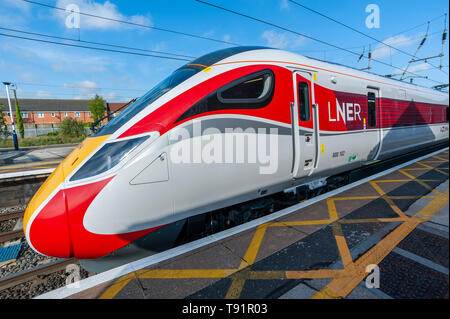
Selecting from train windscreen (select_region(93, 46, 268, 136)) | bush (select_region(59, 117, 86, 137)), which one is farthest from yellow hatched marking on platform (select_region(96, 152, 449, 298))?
bush (select_region(59, 117, 86, 137))

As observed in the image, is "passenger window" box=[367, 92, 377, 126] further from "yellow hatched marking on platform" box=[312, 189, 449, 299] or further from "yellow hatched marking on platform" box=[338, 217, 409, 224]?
"yellow hatched marking on platform" box=[338, 217, 409, 224]

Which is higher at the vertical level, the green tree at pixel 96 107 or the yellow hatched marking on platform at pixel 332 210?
the green tree at pixel 96 107

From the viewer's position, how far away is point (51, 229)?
2.42 metres

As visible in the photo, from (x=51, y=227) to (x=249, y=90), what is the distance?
2.92 m

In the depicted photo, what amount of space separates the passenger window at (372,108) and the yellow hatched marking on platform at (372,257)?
278 centimetres

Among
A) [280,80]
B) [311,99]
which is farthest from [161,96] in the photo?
[311,99]

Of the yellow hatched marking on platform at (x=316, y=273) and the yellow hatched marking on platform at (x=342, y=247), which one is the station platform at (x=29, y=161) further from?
the yellow hatched marking on platform at (x=342, y=247)

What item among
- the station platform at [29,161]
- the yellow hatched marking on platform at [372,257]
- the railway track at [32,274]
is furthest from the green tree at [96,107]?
the yellow hatched marking on platform at [372,257]

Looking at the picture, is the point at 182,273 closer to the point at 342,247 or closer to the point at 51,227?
the point at 51,227

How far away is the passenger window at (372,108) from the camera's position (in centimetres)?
586

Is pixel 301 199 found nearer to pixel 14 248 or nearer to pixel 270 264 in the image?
pixel 270 264

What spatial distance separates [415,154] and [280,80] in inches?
399

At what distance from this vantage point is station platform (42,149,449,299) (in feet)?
7.58

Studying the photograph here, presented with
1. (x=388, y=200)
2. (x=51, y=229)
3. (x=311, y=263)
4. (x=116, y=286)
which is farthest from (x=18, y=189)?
(x=388, y=200)
